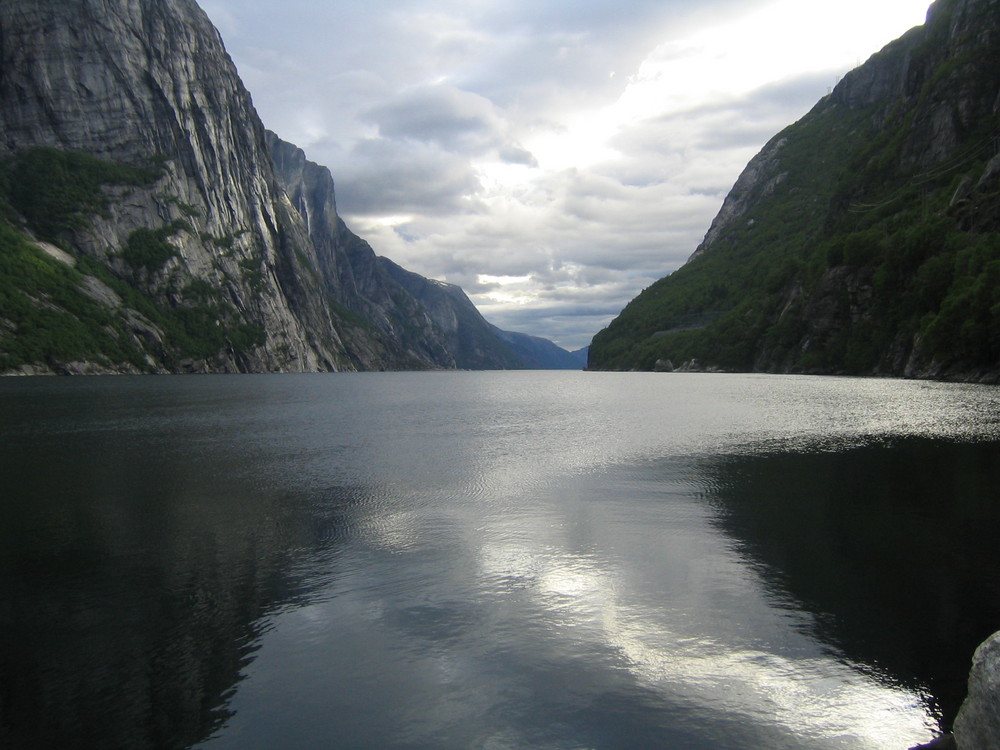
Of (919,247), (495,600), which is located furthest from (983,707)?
(919,247)

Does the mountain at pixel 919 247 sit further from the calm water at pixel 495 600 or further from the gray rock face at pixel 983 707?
the gray rock face at pixel 983 707

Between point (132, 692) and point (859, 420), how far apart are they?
56.0 meters

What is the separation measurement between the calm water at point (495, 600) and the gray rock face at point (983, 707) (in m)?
2.01

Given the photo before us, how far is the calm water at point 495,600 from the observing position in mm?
11508

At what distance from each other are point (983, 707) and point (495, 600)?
1063cm

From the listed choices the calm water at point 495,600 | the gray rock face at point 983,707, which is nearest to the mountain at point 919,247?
the calm water at point 495,600

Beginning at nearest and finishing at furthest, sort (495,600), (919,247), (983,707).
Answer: (983,707)
(495,600)
(919,247)

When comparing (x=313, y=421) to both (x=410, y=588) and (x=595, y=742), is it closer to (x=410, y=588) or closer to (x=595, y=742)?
(x=410, y=588)

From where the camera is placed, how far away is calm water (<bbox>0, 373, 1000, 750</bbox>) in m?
11.5

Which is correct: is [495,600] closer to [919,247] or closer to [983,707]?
[983,707]

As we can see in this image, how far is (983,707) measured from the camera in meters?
8.73

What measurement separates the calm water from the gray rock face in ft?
6.61

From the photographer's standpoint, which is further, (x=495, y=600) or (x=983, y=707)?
(x=495, y=600)

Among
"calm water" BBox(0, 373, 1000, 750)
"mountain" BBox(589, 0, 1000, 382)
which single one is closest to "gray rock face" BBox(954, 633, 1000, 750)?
"calm water" BBox(0, 373, 1000, 750)
